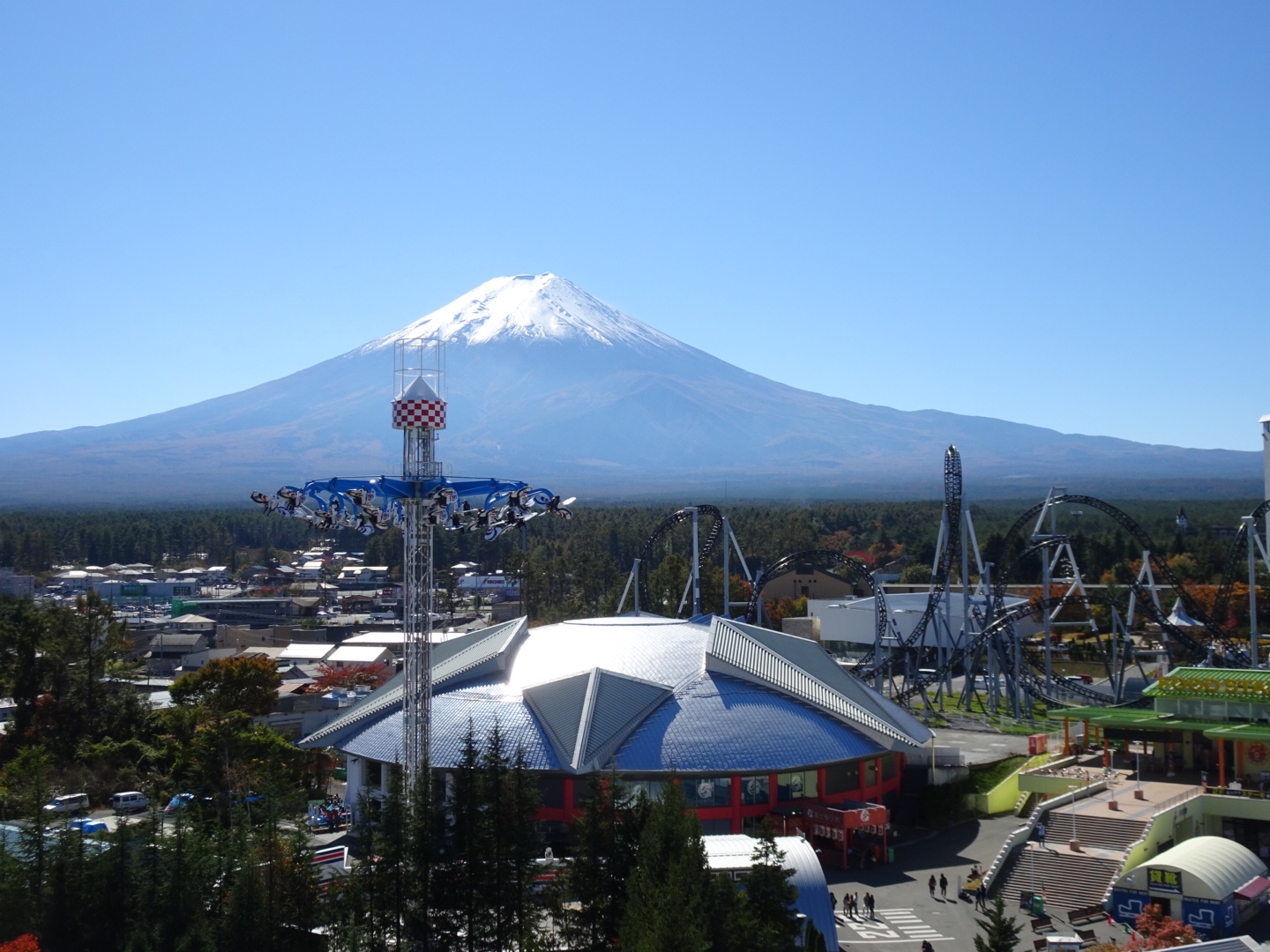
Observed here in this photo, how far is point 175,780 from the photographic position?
42156 millimetres

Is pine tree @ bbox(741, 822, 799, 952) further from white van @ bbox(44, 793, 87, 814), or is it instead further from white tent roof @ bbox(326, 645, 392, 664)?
white tent roof @ bbox(326, 645, 392, 664)

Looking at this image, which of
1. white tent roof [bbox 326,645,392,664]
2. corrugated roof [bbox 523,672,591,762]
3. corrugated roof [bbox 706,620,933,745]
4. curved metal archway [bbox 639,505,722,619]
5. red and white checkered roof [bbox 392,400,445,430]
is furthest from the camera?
white tent roof [bbox 326,645,392,664]

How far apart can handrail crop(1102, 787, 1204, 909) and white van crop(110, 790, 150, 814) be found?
92.1 ft

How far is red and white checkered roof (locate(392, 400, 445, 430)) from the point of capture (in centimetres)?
2933

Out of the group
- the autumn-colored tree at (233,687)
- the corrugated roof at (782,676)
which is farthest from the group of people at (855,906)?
the autumn-colored tree at (233,687)

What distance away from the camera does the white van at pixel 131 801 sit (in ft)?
133

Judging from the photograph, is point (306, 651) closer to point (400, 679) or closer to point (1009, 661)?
point (400, 679)

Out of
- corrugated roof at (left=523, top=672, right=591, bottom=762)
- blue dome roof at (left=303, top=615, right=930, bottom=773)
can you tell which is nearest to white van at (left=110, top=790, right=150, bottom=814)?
blue dome roof at (left=303, top=615, right=930, bottom=773)

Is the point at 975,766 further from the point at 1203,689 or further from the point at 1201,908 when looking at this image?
the point at 1201,908

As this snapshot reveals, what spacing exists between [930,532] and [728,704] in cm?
11130

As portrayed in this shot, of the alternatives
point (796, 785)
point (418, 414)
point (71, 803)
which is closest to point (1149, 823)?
point (796, 785)

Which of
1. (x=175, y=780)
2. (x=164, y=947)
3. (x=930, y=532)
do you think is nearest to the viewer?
(x=164, y=947)

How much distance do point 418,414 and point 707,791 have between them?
14.4m

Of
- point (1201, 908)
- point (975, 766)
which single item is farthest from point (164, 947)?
point (975, 766)
